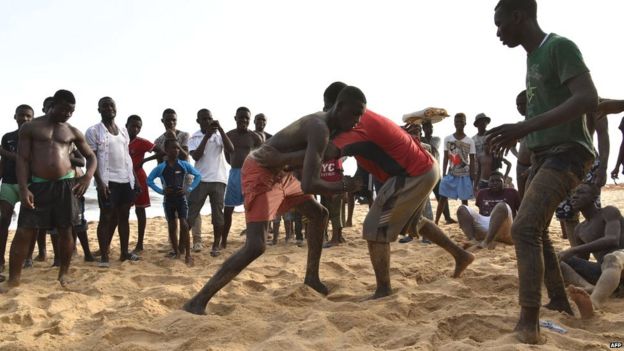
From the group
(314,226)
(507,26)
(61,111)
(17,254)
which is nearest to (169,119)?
(61,111)

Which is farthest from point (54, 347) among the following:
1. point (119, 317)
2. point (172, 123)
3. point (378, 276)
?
point (172, 123)

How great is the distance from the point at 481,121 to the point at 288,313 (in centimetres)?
611

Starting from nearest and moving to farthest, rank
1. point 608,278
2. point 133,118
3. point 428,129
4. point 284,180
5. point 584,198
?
point 608,278
point 284,180
point 584,198
point 133,118
point 428,129

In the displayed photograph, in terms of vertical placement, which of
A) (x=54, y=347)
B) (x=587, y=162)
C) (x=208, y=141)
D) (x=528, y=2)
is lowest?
(x=54, y=347)

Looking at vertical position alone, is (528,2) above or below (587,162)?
above

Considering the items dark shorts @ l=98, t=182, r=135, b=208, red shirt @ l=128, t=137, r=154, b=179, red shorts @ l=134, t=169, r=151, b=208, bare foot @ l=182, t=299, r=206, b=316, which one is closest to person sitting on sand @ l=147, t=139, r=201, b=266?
dark shorts @ l=98, t=182, r=135, b=208

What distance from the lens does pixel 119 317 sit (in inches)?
125

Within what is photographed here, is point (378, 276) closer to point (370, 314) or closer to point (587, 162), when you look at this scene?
point (370, 314)

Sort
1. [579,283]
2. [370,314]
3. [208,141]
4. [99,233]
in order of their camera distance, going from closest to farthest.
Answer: [370,314] → [579,283] → [99,233] → [208,141]

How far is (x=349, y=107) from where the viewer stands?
3404 mm

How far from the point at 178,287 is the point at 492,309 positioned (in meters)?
2.33

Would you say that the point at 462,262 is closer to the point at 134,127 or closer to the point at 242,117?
the point at 242,117

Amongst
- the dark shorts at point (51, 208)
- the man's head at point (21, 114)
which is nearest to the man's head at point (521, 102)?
the dark shorts at point (51, 208)

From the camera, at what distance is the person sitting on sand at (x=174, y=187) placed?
5734 millimetres
